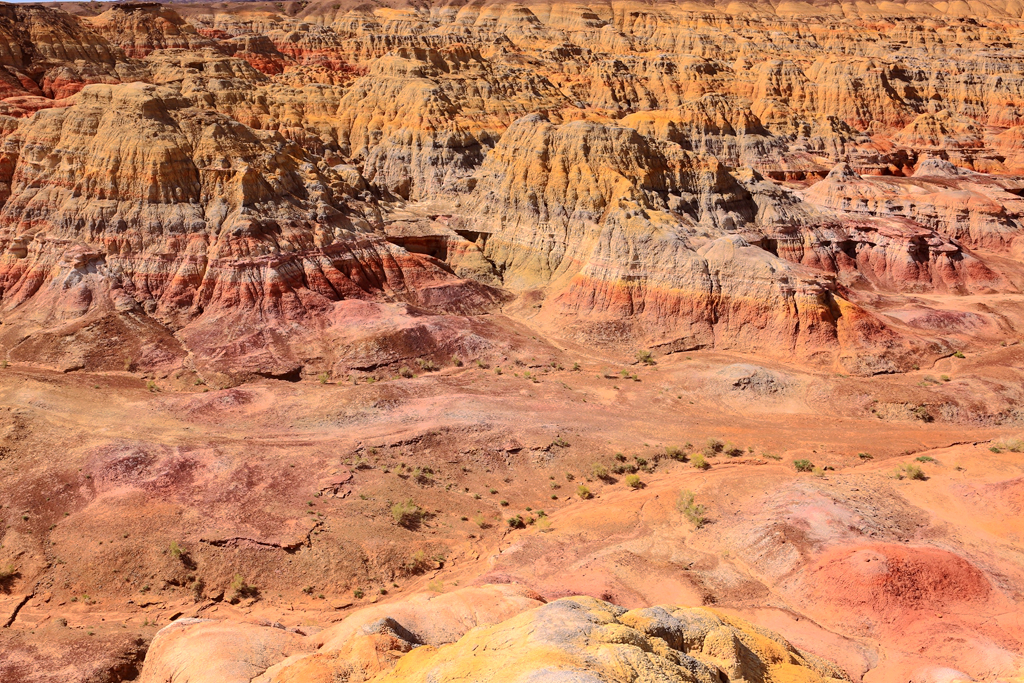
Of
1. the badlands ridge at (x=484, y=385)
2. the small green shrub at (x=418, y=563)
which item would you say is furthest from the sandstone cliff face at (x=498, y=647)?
the small green shrub at (x=418, y=563)

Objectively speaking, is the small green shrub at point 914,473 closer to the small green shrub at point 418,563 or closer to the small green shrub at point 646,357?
the small green shrub at point 646,357

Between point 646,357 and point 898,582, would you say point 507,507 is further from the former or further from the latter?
point 646,357

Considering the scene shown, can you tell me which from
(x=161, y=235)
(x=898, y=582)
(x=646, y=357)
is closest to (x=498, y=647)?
(x=898, y=582)

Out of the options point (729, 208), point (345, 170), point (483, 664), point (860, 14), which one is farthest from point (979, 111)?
point (483, 664)

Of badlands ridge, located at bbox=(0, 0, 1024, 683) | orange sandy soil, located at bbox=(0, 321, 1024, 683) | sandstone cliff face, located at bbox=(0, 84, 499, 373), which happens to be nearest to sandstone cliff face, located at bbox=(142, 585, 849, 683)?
badlands ridge, located at bbox=(0, 0, 1024, 683)

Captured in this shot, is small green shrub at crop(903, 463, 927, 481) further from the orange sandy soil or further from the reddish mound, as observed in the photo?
the reddish mound

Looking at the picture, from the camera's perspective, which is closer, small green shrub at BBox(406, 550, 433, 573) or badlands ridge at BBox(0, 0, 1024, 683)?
badlands ridge at BBox(0, 0, 1024, 683)

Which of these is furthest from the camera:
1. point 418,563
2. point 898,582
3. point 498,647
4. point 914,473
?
point 914,473
